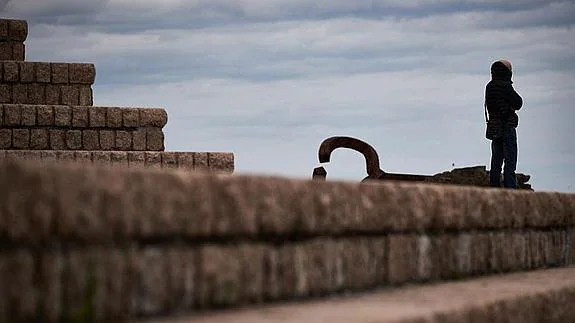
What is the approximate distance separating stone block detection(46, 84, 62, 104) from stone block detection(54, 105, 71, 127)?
949 millimetres

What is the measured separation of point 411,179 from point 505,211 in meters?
8.69

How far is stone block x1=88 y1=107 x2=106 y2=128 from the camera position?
17.3 metres

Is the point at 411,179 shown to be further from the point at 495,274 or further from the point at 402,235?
the point at 402,235

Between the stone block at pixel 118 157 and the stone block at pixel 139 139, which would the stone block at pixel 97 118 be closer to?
the stone block at pixel 139 139

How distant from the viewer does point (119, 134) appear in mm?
17328

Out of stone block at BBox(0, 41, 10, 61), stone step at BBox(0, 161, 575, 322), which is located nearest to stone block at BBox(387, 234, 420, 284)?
stone step at BBox(0, 161, 575, 322)

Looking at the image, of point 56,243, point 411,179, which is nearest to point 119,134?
point 411,179

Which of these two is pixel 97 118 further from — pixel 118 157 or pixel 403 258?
pixel 403 258

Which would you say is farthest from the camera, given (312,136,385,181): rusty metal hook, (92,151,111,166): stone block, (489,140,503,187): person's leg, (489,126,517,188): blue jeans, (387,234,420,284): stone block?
(92,151,111,166): stone block

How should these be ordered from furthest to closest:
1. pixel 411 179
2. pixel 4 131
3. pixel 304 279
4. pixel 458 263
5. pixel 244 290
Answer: pixel 4 131, pixel 411 179, pixel 458 263, pixel 304 279, pixel 244 290

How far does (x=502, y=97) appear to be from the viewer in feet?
47.8

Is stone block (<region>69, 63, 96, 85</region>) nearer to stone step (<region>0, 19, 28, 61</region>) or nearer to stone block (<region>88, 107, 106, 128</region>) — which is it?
stone block (<region>88, 107, 106, 128</region>)

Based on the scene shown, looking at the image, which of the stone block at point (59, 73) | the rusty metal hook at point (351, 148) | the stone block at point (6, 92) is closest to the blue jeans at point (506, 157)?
the rusty metal hook at point (351, 148)

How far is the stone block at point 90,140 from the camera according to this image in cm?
1717
